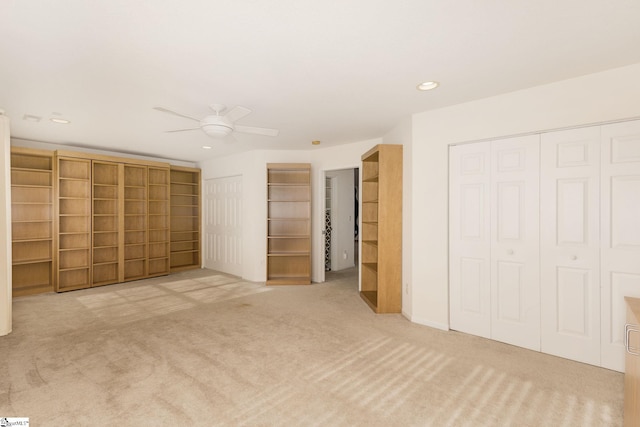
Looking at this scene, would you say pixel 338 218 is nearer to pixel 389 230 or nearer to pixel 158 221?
pixel 389 230

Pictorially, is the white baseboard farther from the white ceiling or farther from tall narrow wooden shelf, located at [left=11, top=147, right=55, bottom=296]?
tall narrow wooden shelf, located at [left=11, top=147, right=55, bottom=296]

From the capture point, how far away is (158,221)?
6.27 m

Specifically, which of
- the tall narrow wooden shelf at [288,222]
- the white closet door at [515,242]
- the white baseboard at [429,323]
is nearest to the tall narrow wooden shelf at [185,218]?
the tall narrow wooden shelf at [288,222]

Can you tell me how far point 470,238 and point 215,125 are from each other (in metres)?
2.95

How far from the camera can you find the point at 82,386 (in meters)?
2.25

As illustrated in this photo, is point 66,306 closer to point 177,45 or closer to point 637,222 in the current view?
point 177,45

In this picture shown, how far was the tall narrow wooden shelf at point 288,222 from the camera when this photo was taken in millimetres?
5707

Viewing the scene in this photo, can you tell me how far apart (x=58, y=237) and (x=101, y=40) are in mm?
4366

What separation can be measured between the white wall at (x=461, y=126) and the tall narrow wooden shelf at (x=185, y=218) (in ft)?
17.4

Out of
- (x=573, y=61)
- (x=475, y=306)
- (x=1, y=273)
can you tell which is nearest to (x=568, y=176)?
(x=573, y=61)

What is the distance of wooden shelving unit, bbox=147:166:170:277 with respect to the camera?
20.1 ft

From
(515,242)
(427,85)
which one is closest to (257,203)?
(427,85)

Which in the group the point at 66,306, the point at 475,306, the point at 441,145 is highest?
the point at 441,145

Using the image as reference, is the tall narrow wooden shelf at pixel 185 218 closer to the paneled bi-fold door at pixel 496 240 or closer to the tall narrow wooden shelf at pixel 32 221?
the tall narrow wooden shelf at pixel 32 221
